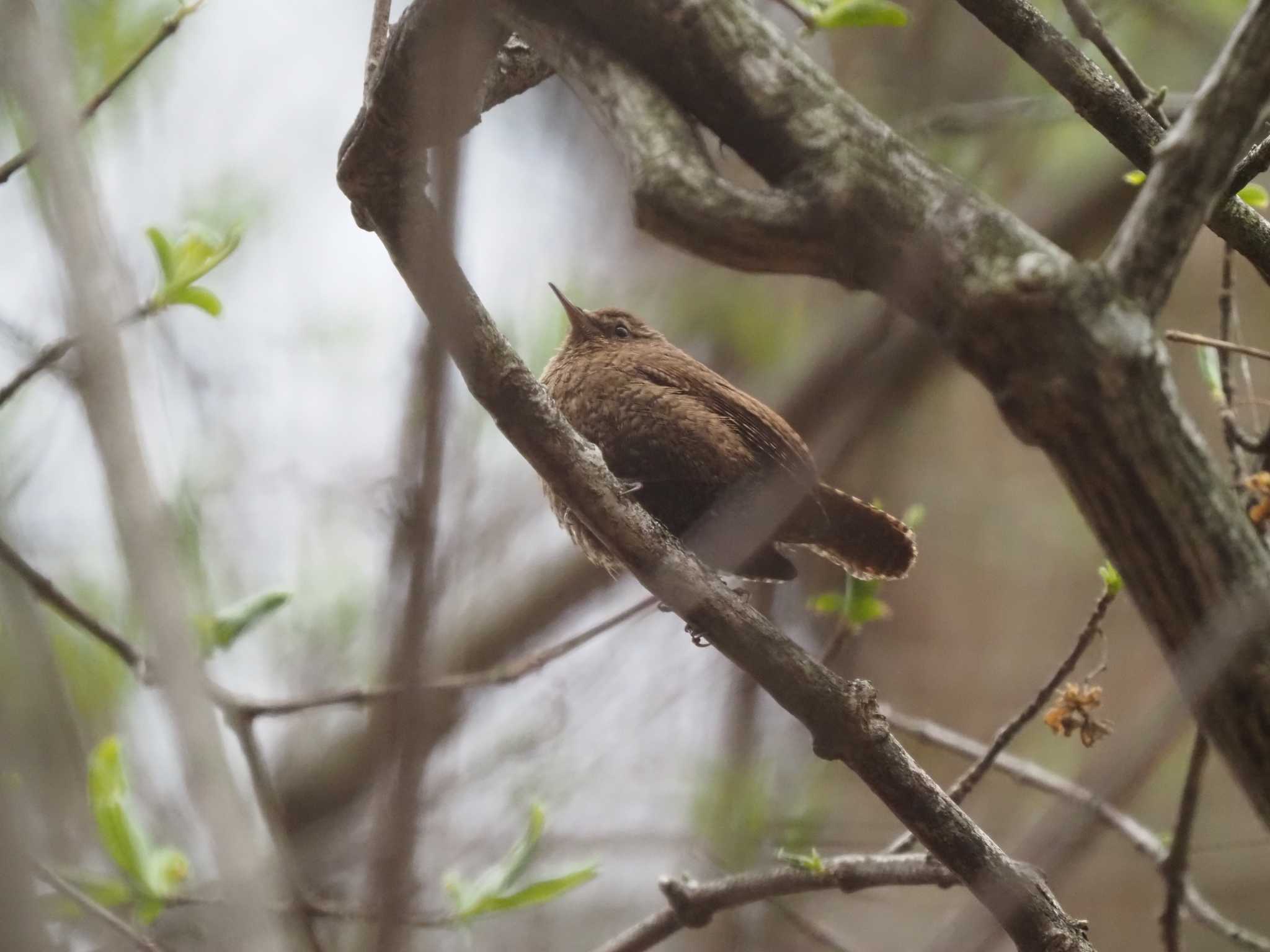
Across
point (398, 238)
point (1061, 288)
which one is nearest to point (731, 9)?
point (1061, 288)

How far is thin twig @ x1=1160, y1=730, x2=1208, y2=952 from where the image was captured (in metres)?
2.23

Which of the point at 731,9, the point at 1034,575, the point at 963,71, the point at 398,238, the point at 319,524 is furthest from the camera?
the point at 1034,575

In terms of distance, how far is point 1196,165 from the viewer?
Result: 1201 mm

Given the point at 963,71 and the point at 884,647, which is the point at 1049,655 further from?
the point at 963,71

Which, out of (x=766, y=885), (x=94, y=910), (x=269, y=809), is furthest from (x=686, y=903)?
(x=94, y=910)

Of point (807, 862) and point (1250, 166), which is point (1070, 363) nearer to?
point (1250, 166)

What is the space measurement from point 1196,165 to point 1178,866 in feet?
5.36

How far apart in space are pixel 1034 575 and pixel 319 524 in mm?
4065

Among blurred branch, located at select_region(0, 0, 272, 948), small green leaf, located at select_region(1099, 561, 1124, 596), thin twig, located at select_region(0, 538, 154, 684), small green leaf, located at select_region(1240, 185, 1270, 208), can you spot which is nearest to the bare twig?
blurred branch, located at select_region(0, 0, 272, 948)

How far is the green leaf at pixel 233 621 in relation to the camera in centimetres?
246

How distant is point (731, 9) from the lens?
1331 mm

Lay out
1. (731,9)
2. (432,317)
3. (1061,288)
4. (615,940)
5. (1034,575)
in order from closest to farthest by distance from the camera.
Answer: (1061,288), (731,9), (432,317), (615,940), (1034,575)

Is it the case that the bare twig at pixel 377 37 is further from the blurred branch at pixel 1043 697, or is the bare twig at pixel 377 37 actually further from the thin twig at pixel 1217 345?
the blurred branch at pixel 1043 697

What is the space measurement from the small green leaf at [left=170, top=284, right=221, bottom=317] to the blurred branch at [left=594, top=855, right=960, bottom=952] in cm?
141
